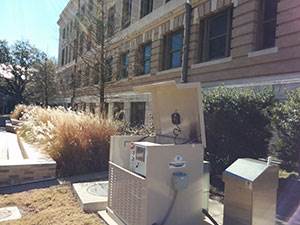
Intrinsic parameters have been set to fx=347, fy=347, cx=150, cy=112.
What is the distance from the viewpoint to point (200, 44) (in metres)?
14.6

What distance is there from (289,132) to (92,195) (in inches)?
139

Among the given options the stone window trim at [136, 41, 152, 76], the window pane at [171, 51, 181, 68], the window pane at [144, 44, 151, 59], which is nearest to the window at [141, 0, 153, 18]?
the stone window trim at [136, 41, 152, 76]

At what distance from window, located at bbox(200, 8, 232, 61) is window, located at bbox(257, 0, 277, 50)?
1.58 m

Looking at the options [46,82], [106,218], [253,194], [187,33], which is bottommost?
[106,218]

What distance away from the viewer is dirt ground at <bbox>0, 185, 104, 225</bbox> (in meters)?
5.03

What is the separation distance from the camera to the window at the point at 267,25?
11.1m

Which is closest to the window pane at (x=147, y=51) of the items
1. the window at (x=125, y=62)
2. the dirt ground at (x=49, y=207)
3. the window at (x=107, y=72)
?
the window at (x=125, y=62)

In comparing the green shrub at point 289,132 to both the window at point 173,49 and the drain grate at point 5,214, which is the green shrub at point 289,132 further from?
the window at point 173,49

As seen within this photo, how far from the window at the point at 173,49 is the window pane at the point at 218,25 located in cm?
256

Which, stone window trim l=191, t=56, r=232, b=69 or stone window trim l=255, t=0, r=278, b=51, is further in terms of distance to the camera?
stone window trim l=191, t=56, r=232, b=69

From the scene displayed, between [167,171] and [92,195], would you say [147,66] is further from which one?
[167,171]

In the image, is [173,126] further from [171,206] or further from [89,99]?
[89,99]

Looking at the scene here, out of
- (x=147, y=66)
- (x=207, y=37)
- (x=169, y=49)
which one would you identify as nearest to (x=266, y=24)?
(x=207, y=37)

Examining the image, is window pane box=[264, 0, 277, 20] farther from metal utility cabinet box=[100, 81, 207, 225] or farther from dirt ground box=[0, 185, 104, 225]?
dirt ground box=[0, 185, 104, 225]
